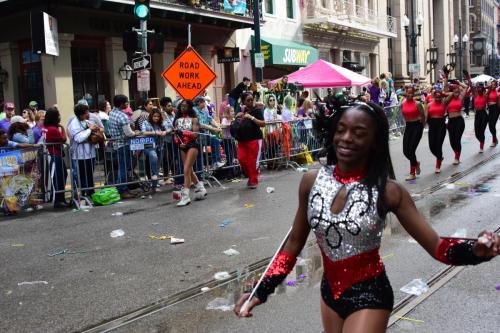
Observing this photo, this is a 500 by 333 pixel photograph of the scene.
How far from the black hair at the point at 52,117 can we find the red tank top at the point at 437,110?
750 cm

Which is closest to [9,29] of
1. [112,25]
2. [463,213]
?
[112,25]

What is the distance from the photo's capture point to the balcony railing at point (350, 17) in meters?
29.2

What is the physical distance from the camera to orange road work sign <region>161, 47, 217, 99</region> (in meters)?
11.9

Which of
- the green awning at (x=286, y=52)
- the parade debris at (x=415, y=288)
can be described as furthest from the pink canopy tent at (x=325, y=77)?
the parade debris at (x=415, y=288)

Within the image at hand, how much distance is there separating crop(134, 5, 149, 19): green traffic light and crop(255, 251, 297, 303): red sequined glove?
10093mm

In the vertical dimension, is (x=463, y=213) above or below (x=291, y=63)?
below

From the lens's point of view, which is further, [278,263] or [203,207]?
[203,207]

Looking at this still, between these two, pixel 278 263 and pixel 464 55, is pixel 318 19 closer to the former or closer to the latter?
pixel 278 263

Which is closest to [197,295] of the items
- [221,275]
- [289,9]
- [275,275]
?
[221,275]

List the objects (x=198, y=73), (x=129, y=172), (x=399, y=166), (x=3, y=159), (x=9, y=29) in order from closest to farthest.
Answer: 1. (x=3, y=159)
2. (x=129, y=172)
3. (x=198, y=73)
4. (x=399, y=166)
5. (x=9, y=29)

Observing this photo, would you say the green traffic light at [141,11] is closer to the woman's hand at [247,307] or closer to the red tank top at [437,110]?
the red tank top at [437,110]

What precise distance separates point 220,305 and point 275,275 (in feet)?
7.07

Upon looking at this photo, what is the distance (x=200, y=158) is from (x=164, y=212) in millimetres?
3020

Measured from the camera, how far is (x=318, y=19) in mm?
28750
